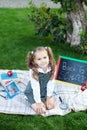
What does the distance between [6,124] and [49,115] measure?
2.11ft

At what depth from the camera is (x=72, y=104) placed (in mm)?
5484

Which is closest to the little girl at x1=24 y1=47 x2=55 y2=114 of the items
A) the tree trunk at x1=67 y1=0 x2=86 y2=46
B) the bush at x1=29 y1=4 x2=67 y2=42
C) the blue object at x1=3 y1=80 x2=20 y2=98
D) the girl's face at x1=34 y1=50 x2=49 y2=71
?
the girl's face at x1=34 y1=50 x2=49 y2=71

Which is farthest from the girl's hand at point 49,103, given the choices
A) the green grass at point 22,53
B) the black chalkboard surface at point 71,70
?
the black chalkboard surface at point 71,70

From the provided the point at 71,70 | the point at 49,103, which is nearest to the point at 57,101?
the point at 49,103

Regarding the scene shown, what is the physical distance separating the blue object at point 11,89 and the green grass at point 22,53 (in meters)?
0.51

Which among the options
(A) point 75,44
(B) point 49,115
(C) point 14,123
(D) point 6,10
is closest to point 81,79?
(B) point 49,115

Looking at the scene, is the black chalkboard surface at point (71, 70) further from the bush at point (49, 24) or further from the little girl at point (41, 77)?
the bush at point (49, 24)

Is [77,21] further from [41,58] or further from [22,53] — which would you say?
[41,58]

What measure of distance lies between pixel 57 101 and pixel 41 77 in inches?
21.7

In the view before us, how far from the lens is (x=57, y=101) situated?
5.57 meters

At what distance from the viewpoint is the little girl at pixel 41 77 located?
5.16 m

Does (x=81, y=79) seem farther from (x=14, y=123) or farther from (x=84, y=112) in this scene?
(x=14, y=123)

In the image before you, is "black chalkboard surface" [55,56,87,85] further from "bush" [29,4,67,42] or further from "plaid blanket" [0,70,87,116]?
"bush" [29,4,67,42]

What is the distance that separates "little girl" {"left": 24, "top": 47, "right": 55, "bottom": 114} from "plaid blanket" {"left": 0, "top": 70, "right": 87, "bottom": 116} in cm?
11
